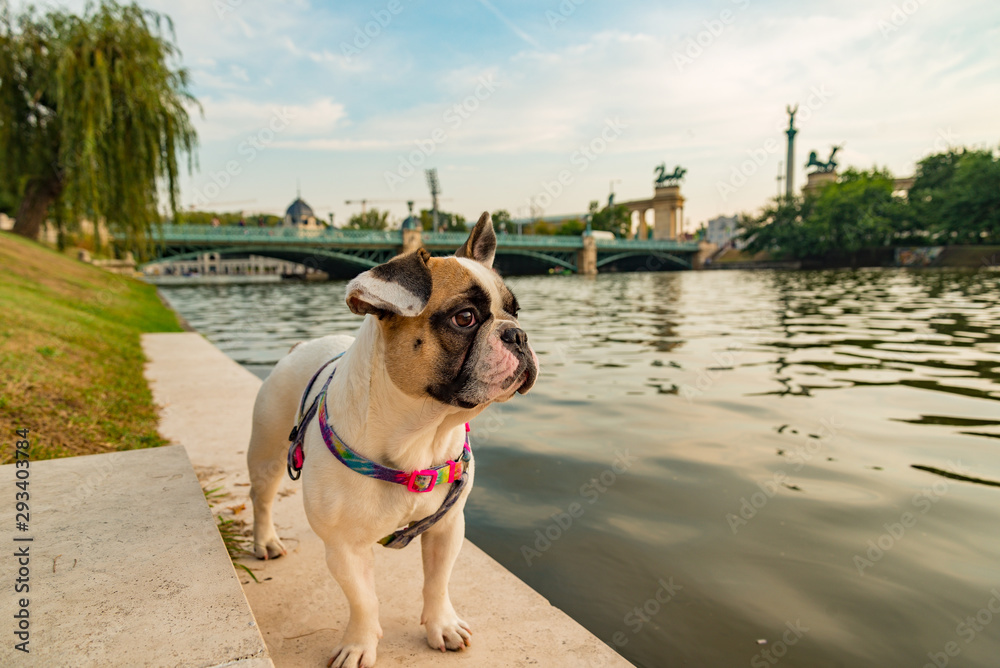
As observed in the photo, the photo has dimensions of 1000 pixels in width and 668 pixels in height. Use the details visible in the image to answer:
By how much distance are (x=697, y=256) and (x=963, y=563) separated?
7954 centimetres

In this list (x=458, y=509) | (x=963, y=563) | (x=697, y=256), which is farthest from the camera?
(x=697, y=256)

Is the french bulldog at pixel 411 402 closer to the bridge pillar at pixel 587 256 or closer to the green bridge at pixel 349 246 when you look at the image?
the green bridge at pixel 349 246

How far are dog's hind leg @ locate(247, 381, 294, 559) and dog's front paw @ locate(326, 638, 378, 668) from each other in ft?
3.31

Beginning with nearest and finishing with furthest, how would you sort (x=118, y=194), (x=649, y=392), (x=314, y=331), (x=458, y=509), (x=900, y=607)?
(x=458, y=509)
(x=900, y=607)
(x=649, y=392)
(x=314, y=331)
(x=118, y=194)

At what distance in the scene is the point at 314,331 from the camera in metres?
14.1

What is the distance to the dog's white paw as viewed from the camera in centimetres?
311

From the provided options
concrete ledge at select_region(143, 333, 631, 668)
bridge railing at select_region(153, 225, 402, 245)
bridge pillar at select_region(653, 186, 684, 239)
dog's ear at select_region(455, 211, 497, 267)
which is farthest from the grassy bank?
bridge pillar at select_region(653, 186, 684, 239)

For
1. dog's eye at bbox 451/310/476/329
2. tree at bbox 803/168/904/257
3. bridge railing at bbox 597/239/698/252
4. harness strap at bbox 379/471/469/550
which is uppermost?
tree at bbox 803/168/904/257

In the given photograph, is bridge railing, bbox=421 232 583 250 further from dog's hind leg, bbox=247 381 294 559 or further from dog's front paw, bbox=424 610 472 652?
dog's front paw, bbox=424 610 472 652

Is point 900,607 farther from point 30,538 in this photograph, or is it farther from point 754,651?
point 30,538

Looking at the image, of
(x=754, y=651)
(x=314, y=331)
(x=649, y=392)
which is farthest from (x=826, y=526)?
(x=314, y=331)

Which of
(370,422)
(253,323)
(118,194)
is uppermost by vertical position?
(118,194)

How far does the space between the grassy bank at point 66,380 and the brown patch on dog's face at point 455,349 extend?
3.01m

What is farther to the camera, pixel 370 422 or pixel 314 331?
pixel 314 331
